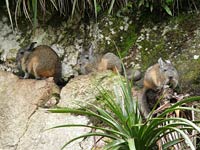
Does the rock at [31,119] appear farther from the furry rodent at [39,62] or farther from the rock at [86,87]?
the furry rodent at [39,62]

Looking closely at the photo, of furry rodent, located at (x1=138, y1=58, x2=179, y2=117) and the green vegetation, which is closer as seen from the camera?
furry rodent, located at (x1=138, y1=58, x2=179, y2=117)

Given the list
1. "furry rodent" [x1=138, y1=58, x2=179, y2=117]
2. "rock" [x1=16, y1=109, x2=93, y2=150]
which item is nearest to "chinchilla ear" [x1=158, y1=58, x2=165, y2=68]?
"furry rodent" [x1=138, y1=58, x2=179, y2=117]

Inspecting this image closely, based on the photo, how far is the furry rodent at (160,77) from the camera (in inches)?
226

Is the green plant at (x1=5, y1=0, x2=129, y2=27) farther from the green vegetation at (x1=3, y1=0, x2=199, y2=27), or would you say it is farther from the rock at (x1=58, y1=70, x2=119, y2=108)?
the rock at (x1=58, y1=70, x2=119, y2=108)

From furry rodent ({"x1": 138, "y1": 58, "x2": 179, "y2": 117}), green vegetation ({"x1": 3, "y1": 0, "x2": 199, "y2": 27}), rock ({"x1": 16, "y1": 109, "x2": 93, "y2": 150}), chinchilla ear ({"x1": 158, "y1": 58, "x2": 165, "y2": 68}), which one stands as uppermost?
green vegetation ({"x1": 3, "y1": 0, "x2": 199, "y2": 27})

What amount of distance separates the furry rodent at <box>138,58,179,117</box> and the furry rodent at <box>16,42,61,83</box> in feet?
4.49

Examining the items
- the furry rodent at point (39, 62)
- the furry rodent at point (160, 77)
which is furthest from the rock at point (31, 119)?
the furry rodent at point (160, 77)

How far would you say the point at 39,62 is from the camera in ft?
21.7

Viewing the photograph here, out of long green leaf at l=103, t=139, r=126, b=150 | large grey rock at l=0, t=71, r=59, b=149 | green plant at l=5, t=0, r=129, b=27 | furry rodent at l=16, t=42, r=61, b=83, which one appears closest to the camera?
long green leaf at l=103, t=139, r=126, b=150

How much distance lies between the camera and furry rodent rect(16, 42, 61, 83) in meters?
6.59

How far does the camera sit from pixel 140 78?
6227mm

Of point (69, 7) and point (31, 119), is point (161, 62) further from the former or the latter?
point (69, 7)

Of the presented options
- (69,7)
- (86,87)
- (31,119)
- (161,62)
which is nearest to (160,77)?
(161,62)

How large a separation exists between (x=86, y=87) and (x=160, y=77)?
891 millimetres
